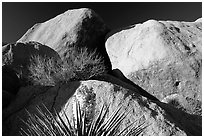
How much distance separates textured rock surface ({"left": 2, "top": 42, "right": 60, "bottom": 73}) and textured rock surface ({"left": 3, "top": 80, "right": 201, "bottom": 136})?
2.84 metres

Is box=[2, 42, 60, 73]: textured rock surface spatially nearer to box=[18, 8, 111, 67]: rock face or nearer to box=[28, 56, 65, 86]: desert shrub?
box=[18, 8, 111, 67]: rock face

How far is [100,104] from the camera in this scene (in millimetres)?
Result: 5699

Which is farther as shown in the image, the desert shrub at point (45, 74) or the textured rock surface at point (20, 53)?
the textured rock surface at point (20, 53)

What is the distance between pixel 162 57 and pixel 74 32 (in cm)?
359

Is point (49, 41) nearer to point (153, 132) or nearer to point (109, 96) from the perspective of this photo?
point (109, 96)

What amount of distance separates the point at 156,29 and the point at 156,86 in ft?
7.49

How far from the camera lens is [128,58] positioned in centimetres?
1108

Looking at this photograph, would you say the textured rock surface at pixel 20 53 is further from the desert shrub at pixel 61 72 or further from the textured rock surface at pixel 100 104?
the textured rock surface at pixel 100 104

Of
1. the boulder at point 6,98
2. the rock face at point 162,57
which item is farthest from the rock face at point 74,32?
the boulder at point 6,98

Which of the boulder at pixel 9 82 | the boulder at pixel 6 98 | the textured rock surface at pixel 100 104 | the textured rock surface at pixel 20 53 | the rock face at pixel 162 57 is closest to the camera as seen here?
the textured rock surface at pixel 100 104

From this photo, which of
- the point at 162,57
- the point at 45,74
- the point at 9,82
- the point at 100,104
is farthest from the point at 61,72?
the point at 162,57

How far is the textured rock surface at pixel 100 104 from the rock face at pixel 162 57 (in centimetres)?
325

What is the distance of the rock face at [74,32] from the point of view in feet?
39.0

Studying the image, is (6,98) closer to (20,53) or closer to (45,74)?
(45,74)
